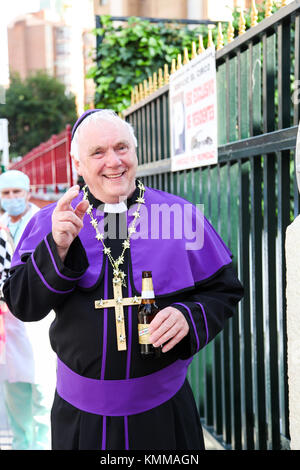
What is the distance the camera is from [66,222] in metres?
1.84

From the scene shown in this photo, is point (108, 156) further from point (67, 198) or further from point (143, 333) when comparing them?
point (143, 333)

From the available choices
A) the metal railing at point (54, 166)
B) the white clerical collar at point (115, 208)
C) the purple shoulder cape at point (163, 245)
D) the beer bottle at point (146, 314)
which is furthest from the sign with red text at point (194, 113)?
the metal railing at point (54, 166)

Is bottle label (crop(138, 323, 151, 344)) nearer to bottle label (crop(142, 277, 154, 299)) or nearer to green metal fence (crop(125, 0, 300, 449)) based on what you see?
bottle label (crop(142, 277, 154, 299))

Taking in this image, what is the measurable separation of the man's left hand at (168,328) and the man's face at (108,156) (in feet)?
1.75

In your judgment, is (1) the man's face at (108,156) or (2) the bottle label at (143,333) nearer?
(2) the bottle label at (143,333)

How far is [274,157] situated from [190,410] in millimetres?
1436

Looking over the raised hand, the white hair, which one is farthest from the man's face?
the raised hand

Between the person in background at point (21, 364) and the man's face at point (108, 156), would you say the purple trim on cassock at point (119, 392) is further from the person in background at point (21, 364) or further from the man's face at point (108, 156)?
the person in background at point (21, 364)

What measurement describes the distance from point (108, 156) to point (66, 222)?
38 cm

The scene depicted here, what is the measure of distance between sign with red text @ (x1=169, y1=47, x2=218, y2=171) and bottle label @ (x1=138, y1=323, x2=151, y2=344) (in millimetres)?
1807

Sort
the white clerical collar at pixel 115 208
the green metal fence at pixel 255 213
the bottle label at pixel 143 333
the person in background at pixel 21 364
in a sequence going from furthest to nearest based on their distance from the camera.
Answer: the person in background at pixel 21 364
the green metal fence at pixel 255 213
the white clerical collar at pixel 115 208
the bottle label at pixel 143 333

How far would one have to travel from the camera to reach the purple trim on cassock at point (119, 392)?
2074 millimetres

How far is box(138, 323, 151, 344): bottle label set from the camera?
1.93 meters

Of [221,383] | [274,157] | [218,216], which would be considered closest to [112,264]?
[274,157]
